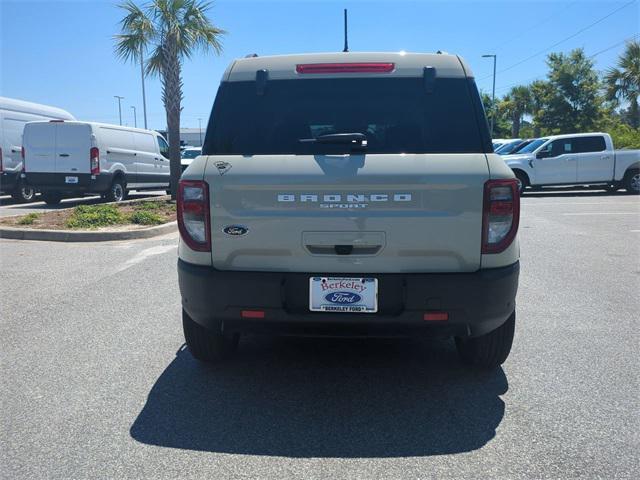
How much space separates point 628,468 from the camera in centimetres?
281

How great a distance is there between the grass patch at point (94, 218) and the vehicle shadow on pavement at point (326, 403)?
22.8ft

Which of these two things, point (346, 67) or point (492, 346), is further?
point (492, 346)

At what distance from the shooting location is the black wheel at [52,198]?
15906 mm

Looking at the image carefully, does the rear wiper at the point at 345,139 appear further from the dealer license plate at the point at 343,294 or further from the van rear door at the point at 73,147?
the van rear door at the point at 73,147

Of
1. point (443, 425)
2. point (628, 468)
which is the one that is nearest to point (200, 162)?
point (443, 425)

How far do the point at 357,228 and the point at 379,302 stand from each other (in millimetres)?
432

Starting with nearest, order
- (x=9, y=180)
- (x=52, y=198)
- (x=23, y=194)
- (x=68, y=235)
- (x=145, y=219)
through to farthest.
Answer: (x=68, y=235) → (x=145, y=219) → (x=9, y=180) → (x=52, y=198) → (x=23, y=194)

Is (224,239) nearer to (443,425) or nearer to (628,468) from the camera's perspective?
(443,425)

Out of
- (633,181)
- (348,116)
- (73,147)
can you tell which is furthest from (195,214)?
(633,181)

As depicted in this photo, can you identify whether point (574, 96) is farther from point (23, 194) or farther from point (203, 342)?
point (203, 342)

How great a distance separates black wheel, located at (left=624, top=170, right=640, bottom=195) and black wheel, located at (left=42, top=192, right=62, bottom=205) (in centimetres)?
1684

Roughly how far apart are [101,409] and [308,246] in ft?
5.12

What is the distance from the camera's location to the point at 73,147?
14820mm

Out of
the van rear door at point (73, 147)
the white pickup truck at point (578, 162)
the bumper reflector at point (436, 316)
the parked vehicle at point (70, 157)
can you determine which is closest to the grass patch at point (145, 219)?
the parked vehicle at point (70, 157)
